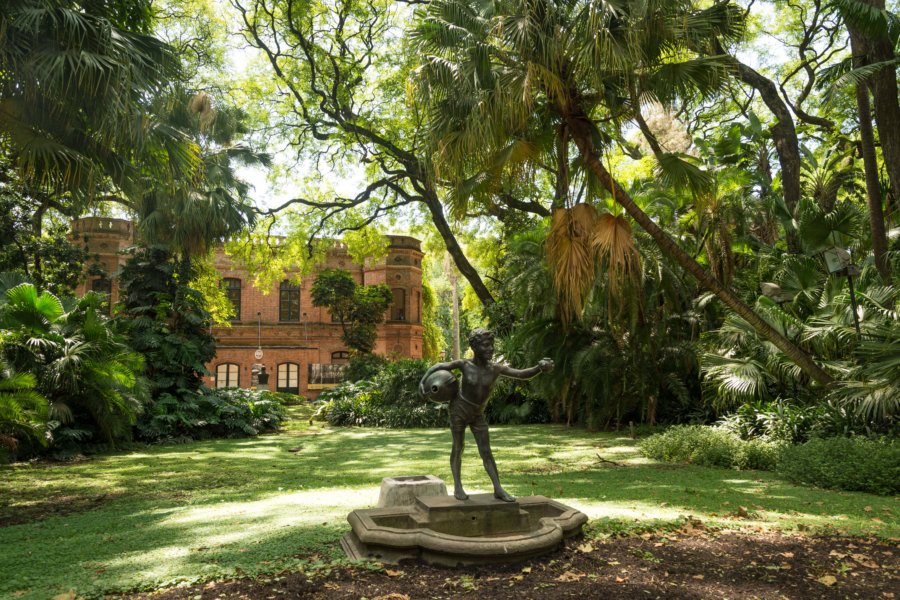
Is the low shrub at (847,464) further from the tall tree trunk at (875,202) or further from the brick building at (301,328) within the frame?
the brick building at (301,328)

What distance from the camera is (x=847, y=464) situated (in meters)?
7.30

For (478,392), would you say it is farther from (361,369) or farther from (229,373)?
(229,373)

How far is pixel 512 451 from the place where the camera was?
11.4 m

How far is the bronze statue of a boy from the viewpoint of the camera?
4.73 meters

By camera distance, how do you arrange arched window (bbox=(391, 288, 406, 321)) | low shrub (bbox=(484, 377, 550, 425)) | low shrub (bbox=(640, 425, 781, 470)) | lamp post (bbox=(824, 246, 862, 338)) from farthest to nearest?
arched window (bbox=(391, 288, 406, 321)) → low shrub (bbox=(484, 377, 550, 425)) → low shrub (bbox=(640, 425, 781, 470)) → lamp post (bbox=(824, 246, 862, 338))

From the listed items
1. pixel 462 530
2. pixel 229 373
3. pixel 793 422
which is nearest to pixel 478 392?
pixel 462 530

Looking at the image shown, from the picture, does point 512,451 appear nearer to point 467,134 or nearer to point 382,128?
point 467,134

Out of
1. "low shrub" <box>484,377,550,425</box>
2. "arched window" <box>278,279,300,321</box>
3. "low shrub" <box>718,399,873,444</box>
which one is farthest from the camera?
"arched window" <box>278,279,300,321</box>

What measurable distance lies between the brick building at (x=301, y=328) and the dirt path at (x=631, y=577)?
96.5 ft

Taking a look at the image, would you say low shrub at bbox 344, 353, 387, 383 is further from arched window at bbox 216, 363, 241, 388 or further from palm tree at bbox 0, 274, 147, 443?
palm tree at bbox 0, 274, 147, 443

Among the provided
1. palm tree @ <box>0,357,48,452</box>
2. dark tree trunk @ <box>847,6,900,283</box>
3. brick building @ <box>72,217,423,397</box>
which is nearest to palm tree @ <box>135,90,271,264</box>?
palm tree @ <box>0,357,48,452</box>

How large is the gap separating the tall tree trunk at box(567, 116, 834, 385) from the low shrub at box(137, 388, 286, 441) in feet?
35.1

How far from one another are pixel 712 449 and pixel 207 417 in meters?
11.2

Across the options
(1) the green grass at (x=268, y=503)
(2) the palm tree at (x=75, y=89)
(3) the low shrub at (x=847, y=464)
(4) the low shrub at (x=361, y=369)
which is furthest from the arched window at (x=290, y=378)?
(3) the low shrub at (x=847, y=464)
